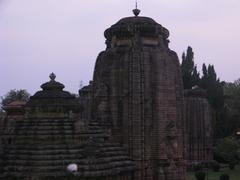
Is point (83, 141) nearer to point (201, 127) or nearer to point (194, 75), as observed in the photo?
point (201, 127)

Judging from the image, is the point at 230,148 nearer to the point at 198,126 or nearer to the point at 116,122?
the point at 198,126

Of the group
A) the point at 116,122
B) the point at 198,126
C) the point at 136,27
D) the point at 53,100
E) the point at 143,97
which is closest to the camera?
the point at 53,100

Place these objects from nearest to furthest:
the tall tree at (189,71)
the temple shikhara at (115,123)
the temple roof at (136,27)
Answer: the temple shikhara at (115,123)
the temple roof at (136,27)
the tall tree at (189,71)

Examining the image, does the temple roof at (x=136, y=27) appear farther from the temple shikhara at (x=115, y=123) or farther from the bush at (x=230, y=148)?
the bush at (x=230, y=148)

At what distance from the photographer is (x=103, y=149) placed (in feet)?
52.7

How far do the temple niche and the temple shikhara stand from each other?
21083 millimetres

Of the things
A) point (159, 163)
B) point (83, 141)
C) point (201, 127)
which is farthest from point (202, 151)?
point (83, 141)

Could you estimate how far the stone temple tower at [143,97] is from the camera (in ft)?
58.7

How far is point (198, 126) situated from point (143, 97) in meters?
24.0

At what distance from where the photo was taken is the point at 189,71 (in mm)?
54062

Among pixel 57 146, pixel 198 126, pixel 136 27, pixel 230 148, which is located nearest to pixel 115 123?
pixel 57 146

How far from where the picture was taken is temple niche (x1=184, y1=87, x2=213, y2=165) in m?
40.3

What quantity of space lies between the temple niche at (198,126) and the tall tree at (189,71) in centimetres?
1098

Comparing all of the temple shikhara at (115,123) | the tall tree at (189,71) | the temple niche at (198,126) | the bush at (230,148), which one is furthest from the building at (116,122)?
the tall tree at (189,71)
